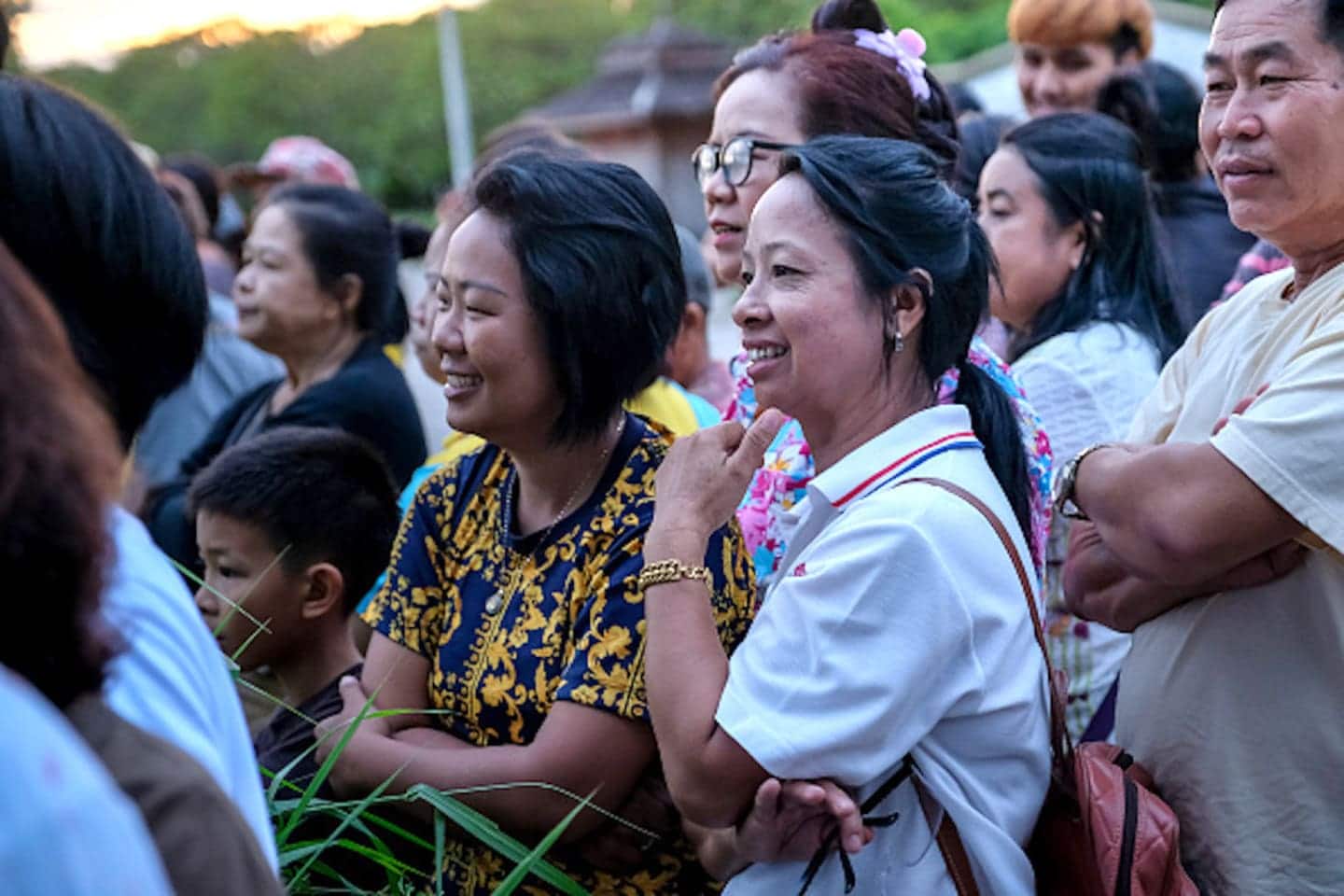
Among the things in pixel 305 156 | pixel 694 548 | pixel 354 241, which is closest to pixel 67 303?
pixel 694 548

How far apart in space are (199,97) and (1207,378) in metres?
29.9

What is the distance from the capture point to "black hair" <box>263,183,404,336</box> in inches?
180

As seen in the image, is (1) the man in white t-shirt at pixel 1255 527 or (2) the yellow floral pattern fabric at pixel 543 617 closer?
(1) the man in white t-shirt at pixel 1255 527

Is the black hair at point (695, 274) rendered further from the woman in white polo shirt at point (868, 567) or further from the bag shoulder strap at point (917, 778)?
the bag shoulder strap at point (917, 778)

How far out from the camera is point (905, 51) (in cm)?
301

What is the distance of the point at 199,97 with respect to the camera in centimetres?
2980

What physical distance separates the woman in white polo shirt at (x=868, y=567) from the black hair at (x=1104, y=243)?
1204 mm

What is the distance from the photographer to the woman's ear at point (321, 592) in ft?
10.9

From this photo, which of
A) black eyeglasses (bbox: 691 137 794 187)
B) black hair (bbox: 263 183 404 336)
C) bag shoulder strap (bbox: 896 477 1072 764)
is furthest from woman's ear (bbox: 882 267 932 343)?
black hair (bbox: 263 183 404 336)

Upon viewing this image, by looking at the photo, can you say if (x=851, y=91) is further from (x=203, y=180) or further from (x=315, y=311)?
(x=203, y=180)

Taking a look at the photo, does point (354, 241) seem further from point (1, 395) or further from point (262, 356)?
point (1, 395)

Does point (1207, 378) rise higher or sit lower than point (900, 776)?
higher

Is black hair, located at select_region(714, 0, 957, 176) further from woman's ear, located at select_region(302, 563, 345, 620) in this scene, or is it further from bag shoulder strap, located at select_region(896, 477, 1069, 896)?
woman's ear, located at select_region(302, 563, 345, 620)

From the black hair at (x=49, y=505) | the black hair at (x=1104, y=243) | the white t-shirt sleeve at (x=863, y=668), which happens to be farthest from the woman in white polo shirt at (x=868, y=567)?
the black hair at (x=1104, y=243)
